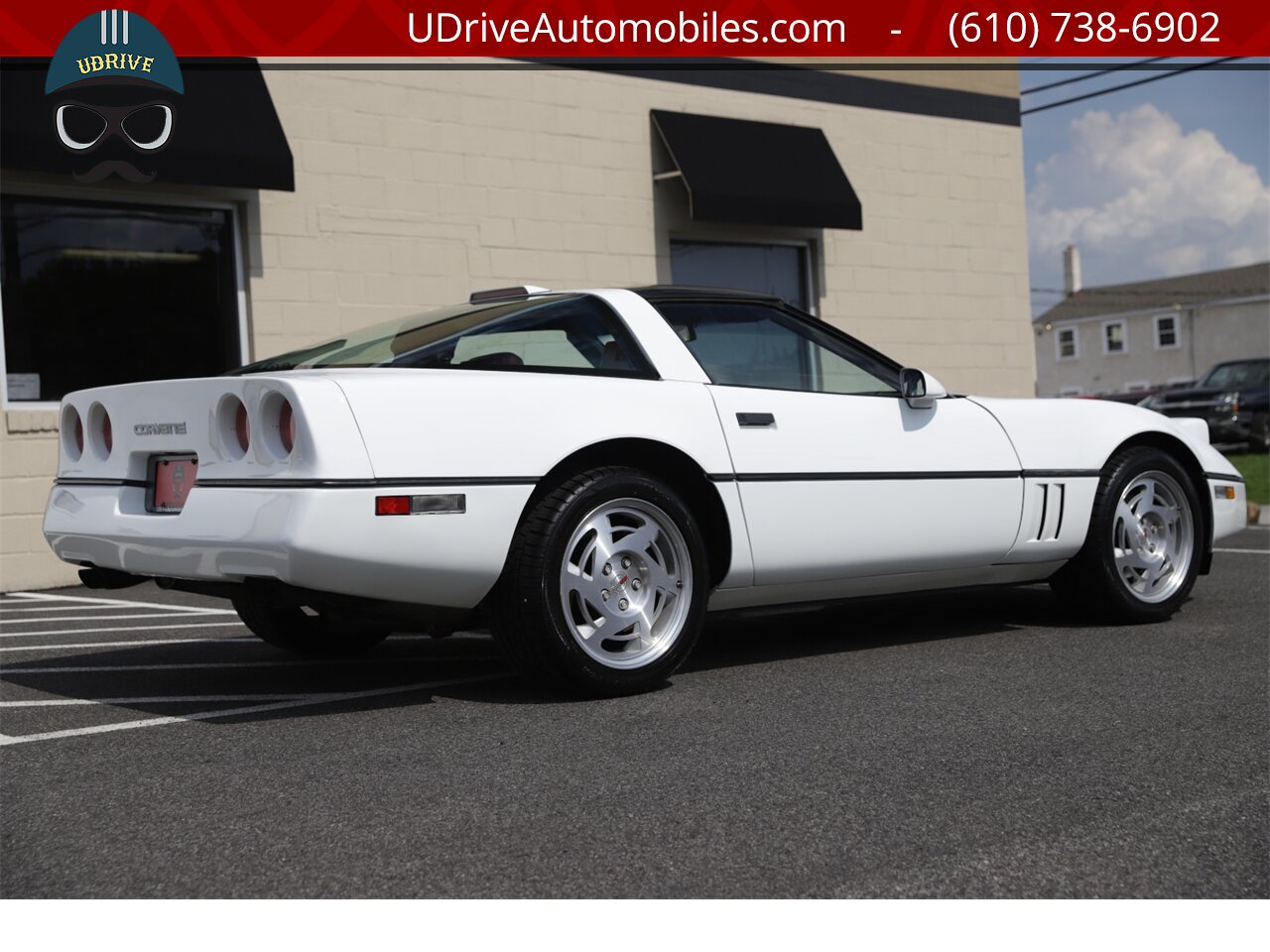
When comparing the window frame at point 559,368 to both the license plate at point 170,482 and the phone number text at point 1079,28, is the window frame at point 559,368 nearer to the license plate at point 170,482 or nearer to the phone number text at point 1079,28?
the license plate at point 170,482

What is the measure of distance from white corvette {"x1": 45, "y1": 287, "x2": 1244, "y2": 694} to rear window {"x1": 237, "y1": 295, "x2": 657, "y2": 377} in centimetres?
1

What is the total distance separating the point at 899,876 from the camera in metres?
2.84

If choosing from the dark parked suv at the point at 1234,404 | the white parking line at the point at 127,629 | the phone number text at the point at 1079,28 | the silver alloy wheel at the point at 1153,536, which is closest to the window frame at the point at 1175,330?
the dark parked suv at the point at 1234,404

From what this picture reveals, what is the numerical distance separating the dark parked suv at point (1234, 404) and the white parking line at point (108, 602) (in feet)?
63.8

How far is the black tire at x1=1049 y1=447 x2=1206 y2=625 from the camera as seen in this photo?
616 cm

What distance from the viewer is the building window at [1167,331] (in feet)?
175

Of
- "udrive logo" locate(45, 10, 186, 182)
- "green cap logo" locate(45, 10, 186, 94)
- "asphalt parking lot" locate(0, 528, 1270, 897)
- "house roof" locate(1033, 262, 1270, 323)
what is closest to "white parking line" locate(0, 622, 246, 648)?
"asphalt parking lot" locate(0, 528, 1270, 897)

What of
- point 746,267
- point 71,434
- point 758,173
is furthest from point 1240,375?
Answer: point 71,434

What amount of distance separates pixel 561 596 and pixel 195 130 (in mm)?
6261

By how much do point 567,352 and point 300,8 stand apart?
655 centimetres

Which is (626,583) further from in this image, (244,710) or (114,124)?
(114,124)

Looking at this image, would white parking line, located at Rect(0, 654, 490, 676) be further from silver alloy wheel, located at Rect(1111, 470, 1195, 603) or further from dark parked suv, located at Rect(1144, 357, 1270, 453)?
dark parked suv, located at Rect(1144, 357, 1270, 453)

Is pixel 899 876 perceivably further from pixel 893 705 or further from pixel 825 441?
pixel 825 441
